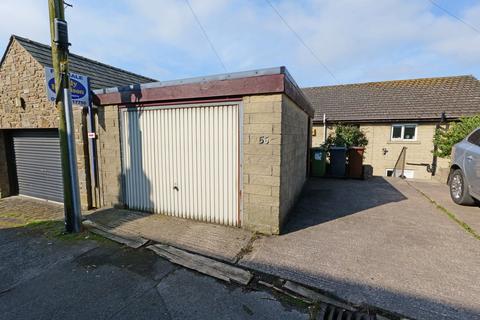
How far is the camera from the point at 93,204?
6191 millimetres

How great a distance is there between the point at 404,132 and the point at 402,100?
2185 mm

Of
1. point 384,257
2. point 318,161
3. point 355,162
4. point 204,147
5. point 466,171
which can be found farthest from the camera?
point 318,161

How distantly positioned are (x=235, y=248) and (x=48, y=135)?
6.79 metres

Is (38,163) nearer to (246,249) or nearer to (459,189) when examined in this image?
(246,249)

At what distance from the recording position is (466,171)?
5582 mm

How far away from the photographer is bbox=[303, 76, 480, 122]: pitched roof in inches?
471

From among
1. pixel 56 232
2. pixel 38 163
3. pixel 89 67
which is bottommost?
pixel 56 232

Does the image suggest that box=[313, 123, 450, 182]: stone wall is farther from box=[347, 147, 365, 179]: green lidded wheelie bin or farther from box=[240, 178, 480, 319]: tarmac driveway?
box=[240, 178, 480, 319]: tarmac driveway

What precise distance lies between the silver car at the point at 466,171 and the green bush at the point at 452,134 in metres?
4.36

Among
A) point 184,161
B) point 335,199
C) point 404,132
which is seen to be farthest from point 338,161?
point 184,161

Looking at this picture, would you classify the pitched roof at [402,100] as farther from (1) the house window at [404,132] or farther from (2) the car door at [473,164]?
(2) the car door at [473,164]

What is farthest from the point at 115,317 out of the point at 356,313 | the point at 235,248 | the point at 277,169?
the point at 277,169

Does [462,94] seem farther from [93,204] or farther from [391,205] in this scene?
[93,204]

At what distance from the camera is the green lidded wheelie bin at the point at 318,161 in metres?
9.97
